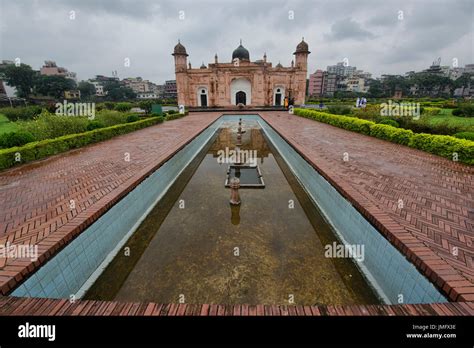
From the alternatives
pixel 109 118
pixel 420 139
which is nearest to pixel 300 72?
pixel 109 118

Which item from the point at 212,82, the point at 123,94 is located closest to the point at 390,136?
the point at 212,82

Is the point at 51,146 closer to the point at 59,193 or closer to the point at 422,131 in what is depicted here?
the point at 59,193

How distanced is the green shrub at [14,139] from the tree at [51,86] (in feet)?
207

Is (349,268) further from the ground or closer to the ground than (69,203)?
closer to the ground

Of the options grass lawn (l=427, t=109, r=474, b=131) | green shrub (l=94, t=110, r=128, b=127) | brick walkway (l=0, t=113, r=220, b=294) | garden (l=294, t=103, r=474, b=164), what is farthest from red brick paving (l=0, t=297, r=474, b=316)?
green shrub (l=94, t=110, r=128, b=127)

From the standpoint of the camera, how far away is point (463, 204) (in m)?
4.23

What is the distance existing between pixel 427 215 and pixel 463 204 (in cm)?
109

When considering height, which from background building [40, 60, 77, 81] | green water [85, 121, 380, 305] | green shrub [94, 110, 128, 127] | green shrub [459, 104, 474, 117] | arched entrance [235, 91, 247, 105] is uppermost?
background building [40, 60, 77, 81]

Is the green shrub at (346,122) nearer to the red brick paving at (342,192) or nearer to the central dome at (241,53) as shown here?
the red brick paving at (342,192)

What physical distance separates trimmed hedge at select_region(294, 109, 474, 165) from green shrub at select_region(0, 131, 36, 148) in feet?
48.0

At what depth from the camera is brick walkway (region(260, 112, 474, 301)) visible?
271cm

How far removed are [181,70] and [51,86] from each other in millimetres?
42398

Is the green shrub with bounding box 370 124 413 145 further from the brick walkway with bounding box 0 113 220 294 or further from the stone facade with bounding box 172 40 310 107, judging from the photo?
the stone facade with bounding box 172 40 310 107
